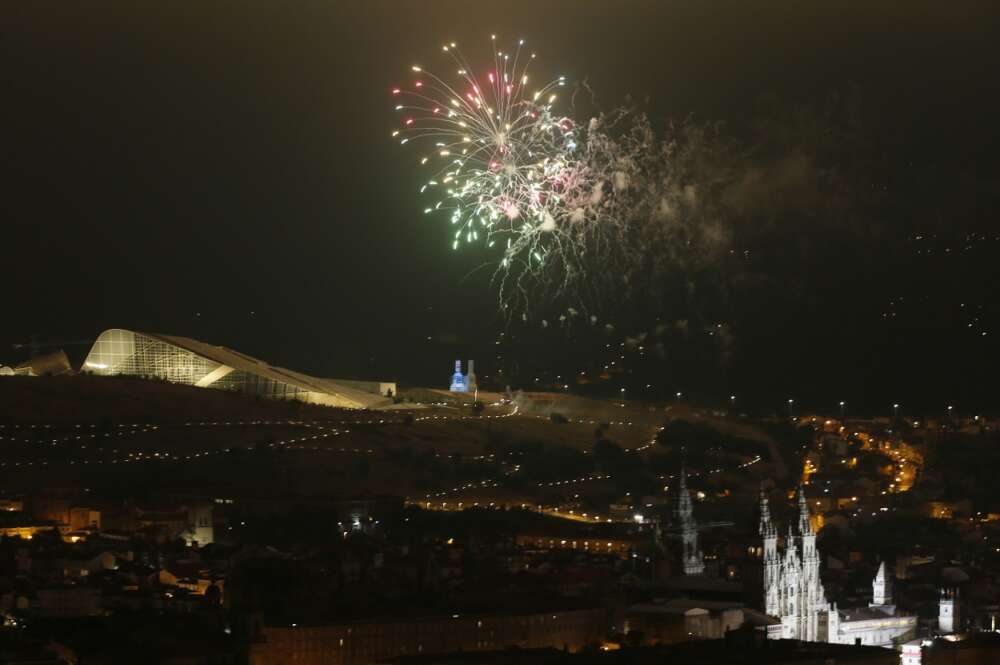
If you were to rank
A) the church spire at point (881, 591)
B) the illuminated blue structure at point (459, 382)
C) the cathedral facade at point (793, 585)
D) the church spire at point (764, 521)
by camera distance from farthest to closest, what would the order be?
the illuminated blue structure at point (459, 382) < the church spire at point (881, 591) < the church spire at point (764, 521) < the cathedral facade at point (793, 585)

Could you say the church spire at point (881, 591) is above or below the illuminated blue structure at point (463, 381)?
below

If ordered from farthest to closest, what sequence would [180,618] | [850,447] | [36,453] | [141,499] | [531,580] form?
[850,447]
[36,453]
[141,499]
[531,580]
[180,618]

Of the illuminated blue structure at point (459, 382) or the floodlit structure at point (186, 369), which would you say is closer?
the floodlit structure at point (186, 369)

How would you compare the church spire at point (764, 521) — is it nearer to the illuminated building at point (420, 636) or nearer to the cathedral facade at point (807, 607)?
the cathedral facade at point (807, 607)

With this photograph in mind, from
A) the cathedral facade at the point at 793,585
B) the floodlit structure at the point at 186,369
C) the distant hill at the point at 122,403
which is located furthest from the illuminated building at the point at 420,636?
the floodlit structure at the point at 186,369

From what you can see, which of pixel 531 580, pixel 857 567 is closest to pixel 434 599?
pixel 531 580

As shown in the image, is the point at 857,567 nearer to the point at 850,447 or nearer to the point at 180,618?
the point at 850,447

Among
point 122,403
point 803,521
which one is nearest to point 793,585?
point 803,521
